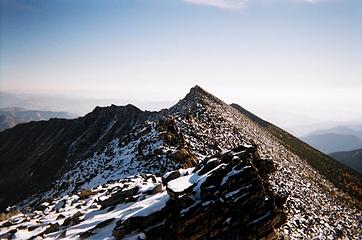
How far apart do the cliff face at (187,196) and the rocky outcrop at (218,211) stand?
0.20ft

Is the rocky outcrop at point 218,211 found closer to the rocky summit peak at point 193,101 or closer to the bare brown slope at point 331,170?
the rocky summit peak at point 193,101

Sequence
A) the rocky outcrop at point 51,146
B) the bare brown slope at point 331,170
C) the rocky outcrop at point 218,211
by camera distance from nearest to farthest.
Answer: the rocky outcrop at point 218,211 < the rocky outcrop at point 51,146 < the bare brown slope at point 331,170

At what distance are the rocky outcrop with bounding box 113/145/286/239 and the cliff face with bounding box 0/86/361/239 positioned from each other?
2.4 inches

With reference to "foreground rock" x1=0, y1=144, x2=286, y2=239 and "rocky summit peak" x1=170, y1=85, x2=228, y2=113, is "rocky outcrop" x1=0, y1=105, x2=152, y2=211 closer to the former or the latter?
"rocky summit peak" x1=170, y1=85, x2=228, y2=113

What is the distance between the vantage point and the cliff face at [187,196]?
69.0 feet

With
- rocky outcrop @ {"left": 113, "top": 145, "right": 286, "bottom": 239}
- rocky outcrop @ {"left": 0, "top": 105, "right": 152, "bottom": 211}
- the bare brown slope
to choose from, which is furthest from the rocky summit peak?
rocky outcrop @ {"left": 113, "top": 145, "right": 286, "bottom": 239}

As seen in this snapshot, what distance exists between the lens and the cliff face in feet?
69.0

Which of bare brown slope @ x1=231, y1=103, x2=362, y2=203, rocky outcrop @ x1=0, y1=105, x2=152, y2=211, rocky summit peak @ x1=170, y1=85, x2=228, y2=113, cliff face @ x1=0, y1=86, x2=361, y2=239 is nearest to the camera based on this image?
cliff face @ x1=0, y1=86, x2=361, y2=239

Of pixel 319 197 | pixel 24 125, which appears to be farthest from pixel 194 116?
pixel 24 125

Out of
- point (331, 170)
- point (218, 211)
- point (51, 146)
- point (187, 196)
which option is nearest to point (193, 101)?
point (187, 196)

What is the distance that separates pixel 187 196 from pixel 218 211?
7.36 feet

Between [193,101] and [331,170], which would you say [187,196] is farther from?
[331,170]

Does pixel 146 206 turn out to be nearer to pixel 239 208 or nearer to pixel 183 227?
pixel 183 227

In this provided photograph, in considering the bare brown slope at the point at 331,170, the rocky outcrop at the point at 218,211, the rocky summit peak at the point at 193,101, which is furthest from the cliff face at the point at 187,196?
the bare brown slope at the point at 331,170
